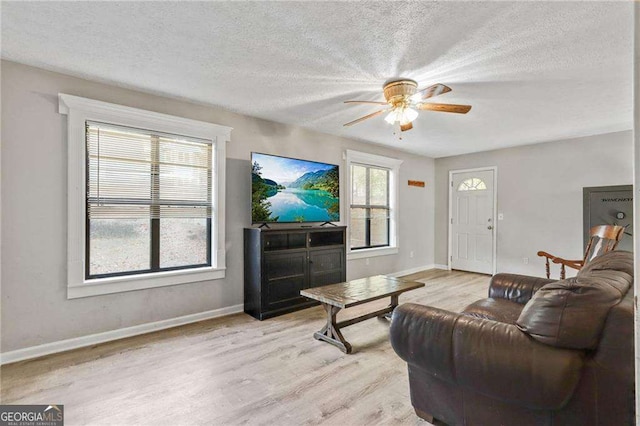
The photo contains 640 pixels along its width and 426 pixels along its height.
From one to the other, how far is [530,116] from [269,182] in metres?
3.30

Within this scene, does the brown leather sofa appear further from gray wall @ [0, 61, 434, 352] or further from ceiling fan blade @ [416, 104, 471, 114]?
gray wall @ [0, 61, 434, 352]

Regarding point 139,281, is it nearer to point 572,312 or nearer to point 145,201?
point 145,201

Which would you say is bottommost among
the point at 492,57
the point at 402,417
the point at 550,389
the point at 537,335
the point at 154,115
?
the point at 402,417

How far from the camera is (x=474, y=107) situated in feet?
11.3

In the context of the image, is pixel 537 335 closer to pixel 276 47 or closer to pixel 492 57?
pixel 492 57

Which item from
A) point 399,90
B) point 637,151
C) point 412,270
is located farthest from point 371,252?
point 637,151

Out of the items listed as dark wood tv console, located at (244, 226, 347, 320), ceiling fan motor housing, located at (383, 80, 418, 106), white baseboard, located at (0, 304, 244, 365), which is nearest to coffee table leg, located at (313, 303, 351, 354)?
dark wood tv console, located at (244, 226, 347, 320)

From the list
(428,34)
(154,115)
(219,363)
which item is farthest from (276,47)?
(219,363)

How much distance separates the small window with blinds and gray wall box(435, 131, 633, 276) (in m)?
5.00

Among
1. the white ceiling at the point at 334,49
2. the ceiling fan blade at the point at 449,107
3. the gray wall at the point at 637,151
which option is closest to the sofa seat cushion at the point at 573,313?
the gray wall at the point at 637,151

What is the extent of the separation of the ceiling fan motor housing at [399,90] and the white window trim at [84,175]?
1.95 m

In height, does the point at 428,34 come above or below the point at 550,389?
above

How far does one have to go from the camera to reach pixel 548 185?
5020 millimetres

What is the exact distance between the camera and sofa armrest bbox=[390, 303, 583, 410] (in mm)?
1265
